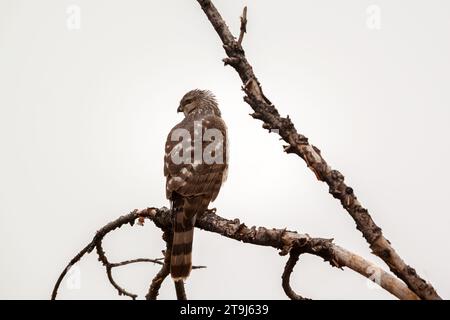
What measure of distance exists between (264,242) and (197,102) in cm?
529

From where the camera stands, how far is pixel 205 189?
7.64m

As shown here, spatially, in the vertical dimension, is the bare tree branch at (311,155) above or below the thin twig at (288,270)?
above

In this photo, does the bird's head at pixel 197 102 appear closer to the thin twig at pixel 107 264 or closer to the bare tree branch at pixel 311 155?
the thin twig at pixel 107 264

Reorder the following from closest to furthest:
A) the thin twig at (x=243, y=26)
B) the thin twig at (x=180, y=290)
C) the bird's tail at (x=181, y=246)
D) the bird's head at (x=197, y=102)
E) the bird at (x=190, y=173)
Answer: the thin twig at (x=243, y=26) → the thin twig at (x=180, y=290) → the bird's tail at (x=181, y=246) → the bird at (x=190, y=173) → the bird's head at (x=197, y=102)

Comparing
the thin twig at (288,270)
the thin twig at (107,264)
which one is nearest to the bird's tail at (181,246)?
the thin twig at (107,264)

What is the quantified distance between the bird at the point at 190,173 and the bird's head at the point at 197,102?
101cm

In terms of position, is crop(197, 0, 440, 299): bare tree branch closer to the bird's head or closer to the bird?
the bird

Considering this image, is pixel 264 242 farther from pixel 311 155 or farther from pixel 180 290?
pixel 180 290

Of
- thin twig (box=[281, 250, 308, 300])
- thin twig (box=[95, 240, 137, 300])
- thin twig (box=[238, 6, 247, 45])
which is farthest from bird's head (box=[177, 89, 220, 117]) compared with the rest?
thin twig (box=[281, 250, 308, 300])

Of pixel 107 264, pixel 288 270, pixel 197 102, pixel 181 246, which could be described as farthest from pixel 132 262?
pixel 197 102

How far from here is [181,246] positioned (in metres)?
6.85

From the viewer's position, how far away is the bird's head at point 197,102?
1008 centimetres

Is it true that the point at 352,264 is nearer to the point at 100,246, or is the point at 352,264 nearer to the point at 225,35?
the point at 225,35
